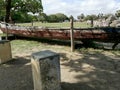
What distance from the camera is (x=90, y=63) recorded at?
292 inches

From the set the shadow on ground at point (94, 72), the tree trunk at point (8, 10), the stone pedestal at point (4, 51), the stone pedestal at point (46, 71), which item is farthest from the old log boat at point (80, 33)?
the stone pedestal at point (46, 71)

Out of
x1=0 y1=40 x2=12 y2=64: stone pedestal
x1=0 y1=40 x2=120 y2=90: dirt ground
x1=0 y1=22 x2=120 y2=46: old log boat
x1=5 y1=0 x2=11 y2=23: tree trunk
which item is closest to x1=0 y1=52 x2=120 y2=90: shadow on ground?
x1=0 y1=40 x2=120 y2=90: dirt ground

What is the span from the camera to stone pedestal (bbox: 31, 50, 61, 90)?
15.7ft

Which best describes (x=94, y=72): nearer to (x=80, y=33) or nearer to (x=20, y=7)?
(x=80, y=33)

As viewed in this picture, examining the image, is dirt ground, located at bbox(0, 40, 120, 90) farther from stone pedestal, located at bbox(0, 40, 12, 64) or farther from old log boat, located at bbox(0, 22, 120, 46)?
old log boat, located at bbox(0, 22, 120, 46)

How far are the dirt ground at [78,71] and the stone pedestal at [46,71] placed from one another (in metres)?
0.56

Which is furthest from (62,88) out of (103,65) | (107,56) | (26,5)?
(26,5)

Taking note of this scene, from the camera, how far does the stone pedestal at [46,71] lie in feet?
15.7

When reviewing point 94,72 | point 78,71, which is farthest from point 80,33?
point 94,72

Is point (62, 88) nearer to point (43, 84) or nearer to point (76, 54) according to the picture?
point (43, 84)

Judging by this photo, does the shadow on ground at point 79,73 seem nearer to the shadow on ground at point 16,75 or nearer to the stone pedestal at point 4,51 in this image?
the shadow on ground at point 16,75

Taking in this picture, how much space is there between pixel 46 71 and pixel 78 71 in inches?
80.4

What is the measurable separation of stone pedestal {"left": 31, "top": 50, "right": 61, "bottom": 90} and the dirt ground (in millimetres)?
561

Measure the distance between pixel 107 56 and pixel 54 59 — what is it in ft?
12.8
